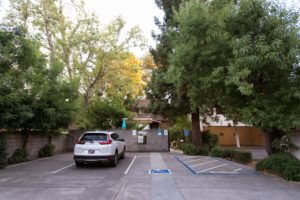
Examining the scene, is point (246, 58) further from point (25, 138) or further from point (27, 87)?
point (25, 138)

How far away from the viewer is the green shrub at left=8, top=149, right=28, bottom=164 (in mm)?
12927

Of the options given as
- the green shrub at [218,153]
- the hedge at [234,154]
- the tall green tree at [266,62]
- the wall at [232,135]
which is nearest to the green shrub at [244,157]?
the hedge at [234,154]

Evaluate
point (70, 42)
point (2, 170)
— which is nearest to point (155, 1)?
point (70, 42)

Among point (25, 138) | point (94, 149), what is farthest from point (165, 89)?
point (25, 138)

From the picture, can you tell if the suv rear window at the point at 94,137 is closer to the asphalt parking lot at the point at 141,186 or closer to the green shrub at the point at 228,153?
the asphalt parking lot at the point at 141,186

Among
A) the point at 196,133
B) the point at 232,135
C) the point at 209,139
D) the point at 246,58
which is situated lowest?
the point at 209,139

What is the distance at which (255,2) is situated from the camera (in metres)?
9.12

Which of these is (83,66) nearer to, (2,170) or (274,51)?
(2,170)

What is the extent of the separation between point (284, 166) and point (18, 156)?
1215 cm

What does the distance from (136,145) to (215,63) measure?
44.5 ft

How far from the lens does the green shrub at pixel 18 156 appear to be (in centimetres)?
1293

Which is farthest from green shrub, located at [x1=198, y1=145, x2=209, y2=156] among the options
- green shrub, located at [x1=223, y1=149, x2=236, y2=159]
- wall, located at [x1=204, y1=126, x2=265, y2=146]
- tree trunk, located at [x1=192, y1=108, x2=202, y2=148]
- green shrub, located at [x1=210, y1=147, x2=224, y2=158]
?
wall, located at [x1=204, y1=126, x2=265, y2=146]

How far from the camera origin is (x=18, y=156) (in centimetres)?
1341

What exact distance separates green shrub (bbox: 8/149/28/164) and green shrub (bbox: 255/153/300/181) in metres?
11.4
